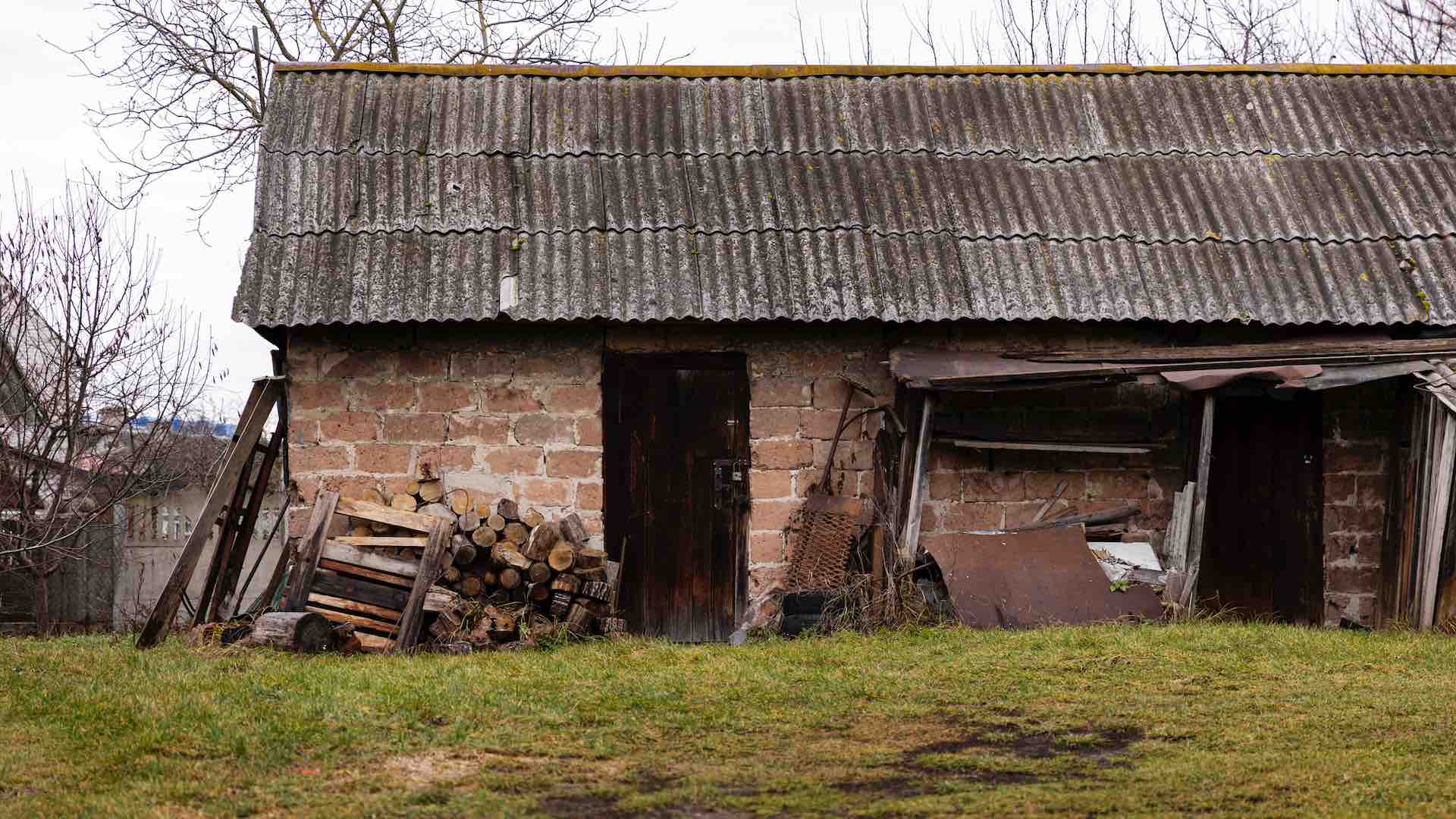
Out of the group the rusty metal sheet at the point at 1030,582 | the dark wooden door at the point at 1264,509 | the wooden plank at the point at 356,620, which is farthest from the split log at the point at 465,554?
the dark wooden door at the point at 1264,509

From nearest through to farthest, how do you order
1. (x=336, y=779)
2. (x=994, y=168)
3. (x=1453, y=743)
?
(x=336, y=779) < (x=1453, y=743) < (x=994, y=168)

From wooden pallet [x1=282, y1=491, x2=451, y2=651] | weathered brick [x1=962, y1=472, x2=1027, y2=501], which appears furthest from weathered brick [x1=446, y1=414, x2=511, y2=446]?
weathered brick [x1=962, y1=472, x2=1027, y2=501]

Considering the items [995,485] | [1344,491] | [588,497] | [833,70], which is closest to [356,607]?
[588,497]

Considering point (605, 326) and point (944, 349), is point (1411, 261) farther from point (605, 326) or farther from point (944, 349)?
point (605, 326)

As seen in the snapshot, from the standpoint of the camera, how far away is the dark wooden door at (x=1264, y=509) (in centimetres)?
985

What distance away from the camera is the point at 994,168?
10.6 meters

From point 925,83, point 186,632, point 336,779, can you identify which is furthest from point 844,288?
point 336,779

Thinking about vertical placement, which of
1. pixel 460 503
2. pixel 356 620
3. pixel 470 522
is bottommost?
pixel 356 620

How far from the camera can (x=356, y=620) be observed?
8.25 m

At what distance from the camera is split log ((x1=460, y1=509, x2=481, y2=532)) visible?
342 inches

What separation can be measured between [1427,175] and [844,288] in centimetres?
484

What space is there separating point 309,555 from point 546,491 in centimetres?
164

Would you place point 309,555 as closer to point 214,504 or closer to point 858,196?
point 214,504

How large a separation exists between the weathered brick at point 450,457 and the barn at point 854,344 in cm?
2
